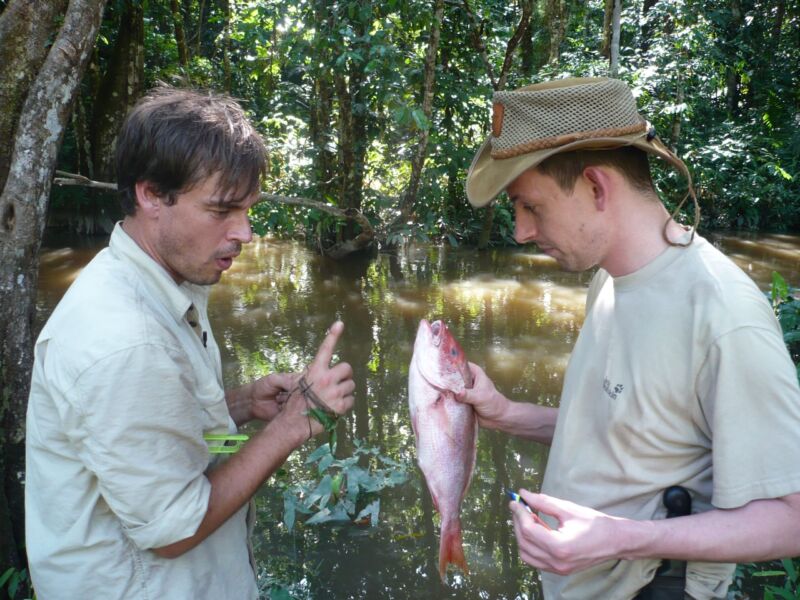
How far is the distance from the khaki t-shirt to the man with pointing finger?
74 centimetres

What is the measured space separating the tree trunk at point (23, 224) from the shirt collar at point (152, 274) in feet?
5.48

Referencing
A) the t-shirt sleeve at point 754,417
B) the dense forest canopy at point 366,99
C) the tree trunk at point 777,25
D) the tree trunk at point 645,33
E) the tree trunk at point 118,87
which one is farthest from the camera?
the tree trunk at point 777,25

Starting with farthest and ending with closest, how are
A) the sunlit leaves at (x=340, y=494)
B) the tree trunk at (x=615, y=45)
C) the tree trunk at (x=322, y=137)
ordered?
1. the tree trunk at (x=615, y=45)
2. the tree trunk at (x=322, y=137)
3. the sunlit leaves at (x=340, y=494)

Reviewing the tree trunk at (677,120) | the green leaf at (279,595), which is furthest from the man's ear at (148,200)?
the tree trunk at (677,120)

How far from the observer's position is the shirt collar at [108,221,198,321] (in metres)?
1.81

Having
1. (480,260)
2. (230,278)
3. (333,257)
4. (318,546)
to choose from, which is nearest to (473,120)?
(480,260)

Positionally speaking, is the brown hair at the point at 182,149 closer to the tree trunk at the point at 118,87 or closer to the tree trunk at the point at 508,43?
the tree trunk at the point at 508,43

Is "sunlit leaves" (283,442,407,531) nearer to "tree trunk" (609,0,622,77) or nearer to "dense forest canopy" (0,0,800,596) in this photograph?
"dense forest canopy" (0,0,800,596)

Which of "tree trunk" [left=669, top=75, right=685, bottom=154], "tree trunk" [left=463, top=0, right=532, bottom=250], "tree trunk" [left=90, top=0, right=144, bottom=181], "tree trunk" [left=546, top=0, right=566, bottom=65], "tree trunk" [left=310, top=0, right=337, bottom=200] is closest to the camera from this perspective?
"tree trunk" [left=463, top=0, right=532, bottom=250]

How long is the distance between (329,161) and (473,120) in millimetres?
2529

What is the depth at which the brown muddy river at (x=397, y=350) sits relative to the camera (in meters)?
3.79

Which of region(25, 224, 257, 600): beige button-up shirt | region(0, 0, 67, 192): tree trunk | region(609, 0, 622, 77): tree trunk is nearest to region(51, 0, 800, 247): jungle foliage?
region(609, 0, 622, 77): tree trunk

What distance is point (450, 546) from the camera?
2.43 m

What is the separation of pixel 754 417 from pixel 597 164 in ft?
2.50
